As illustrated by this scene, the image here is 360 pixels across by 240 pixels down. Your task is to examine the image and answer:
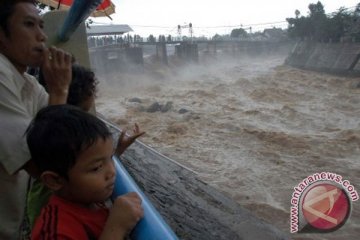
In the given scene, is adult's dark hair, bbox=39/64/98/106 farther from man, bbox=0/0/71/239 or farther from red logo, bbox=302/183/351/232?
red logo, bbox=302/183/351/232

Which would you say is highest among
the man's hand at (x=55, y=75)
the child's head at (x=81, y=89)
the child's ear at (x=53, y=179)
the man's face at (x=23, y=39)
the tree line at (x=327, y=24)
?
the man's face at (x=23, y=39)

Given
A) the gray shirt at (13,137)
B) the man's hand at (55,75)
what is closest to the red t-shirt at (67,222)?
the gray shirt at (13,137)

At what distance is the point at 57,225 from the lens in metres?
0.96

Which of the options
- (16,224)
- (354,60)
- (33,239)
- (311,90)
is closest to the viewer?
(33,239)

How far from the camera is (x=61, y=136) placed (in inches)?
Result: 40.8

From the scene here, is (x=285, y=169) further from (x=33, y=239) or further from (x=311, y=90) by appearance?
(x=311, y=90)

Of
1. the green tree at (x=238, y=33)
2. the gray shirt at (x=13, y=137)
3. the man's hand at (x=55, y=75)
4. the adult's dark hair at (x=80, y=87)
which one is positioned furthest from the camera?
the green tree at (x=238, y=33)

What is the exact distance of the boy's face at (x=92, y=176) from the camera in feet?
3.45

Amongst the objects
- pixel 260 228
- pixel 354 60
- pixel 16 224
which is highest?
pixel 16 224

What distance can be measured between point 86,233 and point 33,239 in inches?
5.1

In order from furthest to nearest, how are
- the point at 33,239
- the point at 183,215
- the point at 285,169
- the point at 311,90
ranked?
the point at 311,90, the point at 285,169, the point at 183,215, the point at 33,239

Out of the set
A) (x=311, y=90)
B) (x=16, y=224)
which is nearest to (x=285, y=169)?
(x=16, y=224)

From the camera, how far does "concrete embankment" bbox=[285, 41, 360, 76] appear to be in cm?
2036

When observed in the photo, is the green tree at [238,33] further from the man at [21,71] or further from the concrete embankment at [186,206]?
the man at [21,71]
